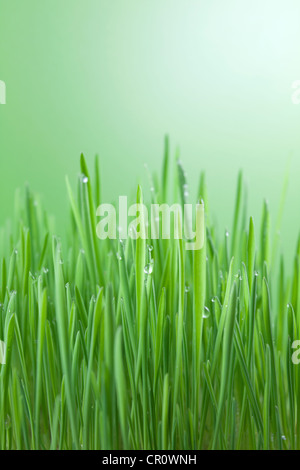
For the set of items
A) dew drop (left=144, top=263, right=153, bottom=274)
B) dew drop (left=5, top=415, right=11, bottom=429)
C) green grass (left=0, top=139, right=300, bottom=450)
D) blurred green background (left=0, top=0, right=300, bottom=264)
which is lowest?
dew drop (left=5, top=415, right=11, bottom=429)

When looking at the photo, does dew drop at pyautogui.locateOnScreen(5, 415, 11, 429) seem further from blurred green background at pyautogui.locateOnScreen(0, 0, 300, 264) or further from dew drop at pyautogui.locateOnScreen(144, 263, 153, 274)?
blurred green background at pyautogui.locateOnScreen(0, 0, 300, 264)

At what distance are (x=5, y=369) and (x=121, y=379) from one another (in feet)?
0.55

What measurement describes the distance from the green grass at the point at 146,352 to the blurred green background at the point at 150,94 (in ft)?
0.69

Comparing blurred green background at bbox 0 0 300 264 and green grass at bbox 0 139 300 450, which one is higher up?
blurred green background at bbox 0 0 300 264

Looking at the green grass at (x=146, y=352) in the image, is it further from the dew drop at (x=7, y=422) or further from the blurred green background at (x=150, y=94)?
the blurred green background at (x=150, y=94)

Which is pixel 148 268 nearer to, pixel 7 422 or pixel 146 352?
pixel 146 352

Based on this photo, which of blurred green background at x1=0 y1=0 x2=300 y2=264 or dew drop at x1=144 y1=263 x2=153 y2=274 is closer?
dew drop at x1=144 y1=263 x2=153 y2=274

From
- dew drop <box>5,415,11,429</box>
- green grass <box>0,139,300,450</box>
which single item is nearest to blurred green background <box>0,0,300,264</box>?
green grass <box>0,139,300,450</box>

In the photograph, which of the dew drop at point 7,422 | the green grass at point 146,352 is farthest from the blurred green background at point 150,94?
the dew drop at point 7,422

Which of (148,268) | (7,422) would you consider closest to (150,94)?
(148,268)

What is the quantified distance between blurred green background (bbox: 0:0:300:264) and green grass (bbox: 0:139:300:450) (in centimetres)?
21

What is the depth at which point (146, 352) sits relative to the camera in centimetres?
54

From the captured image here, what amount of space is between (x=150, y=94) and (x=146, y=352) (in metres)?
0.52

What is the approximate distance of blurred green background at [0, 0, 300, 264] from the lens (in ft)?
2.57
